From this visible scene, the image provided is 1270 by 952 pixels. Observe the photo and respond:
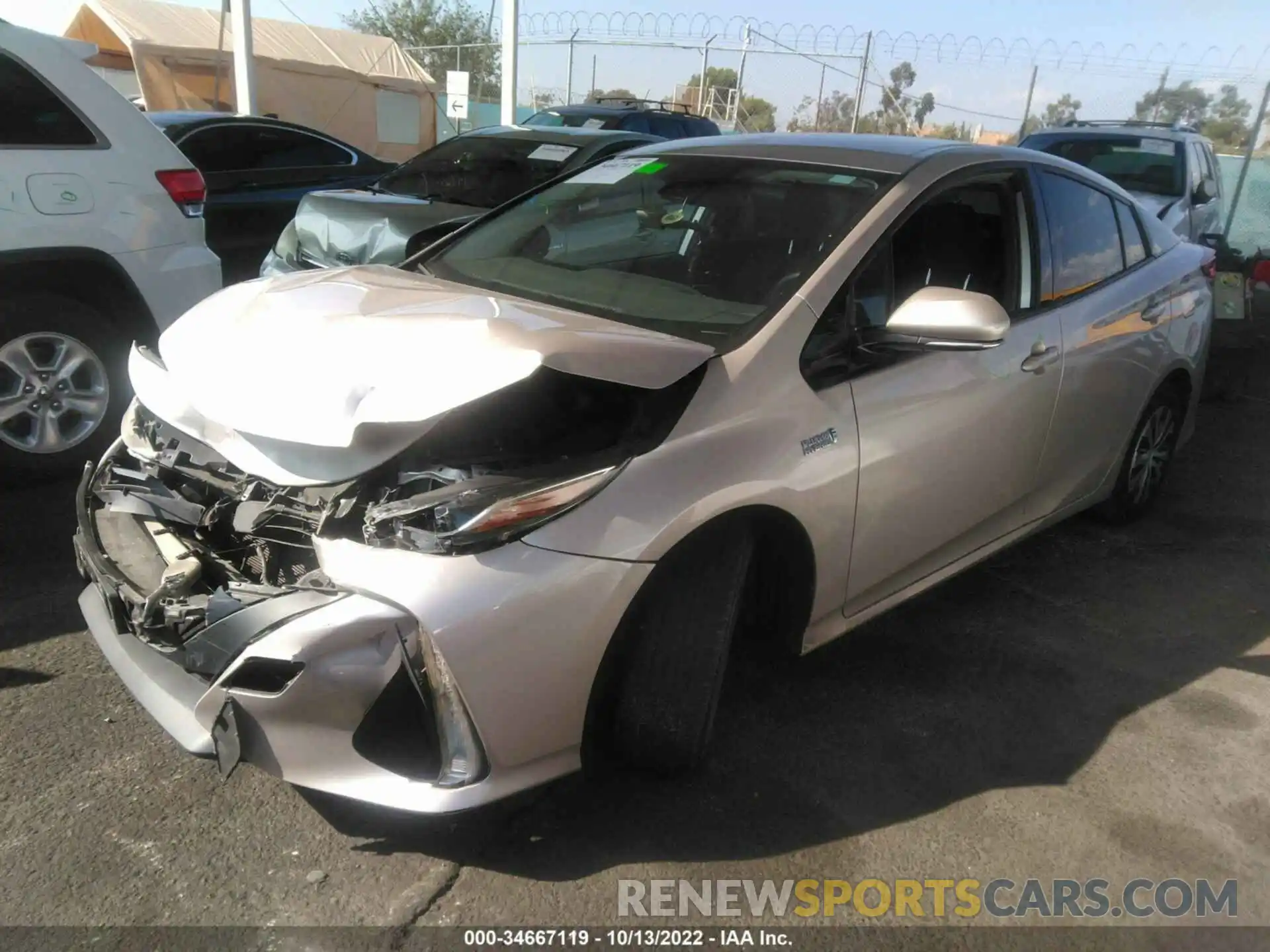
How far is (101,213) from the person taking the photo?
4.34 m

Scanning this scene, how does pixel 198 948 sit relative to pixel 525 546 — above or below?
below

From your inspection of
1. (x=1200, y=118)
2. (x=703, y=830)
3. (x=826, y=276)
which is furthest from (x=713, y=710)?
(x=1200, y=118)

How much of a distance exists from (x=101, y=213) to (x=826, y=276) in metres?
3.23

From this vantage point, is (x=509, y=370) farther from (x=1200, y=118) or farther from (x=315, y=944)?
(x=1200, y=118)

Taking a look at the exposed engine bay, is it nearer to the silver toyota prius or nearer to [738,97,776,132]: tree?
the silver toyota prius

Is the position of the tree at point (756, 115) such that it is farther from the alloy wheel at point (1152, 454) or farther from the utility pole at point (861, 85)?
the alloy wheel at point (1152, 454)

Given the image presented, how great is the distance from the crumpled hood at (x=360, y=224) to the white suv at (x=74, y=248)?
30.9 inches

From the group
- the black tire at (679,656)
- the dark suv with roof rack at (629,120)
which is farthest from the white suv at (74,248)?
the dark suv with roof rack at (629,120)

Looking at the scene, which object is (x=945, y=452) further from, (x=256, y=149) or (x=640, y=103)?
(x=640, y=103)

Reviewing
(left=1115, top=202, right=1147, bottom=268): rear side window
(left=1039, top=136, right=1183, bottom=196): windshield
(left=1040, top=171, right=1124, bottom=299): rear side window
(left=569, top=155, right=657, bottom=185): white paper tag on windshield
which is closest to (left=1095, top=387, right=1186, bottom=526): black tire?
(left=1115, top=202, right=1147, bottom=268): rear side window

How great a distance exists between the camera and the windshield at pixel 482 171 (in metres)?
6.41

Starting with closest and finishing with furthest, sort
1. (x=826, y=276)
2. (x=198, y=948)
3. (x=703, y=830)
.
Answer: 1. (x=198, y=948)
2. (x=703, y=830)
3. (x=826, y=276)

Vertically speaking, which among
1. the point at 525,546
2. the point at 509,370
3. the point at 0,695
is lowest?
the point at 0,695

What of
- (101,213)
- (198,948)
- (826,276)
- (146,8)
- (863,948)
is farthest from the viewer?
(146,8)
